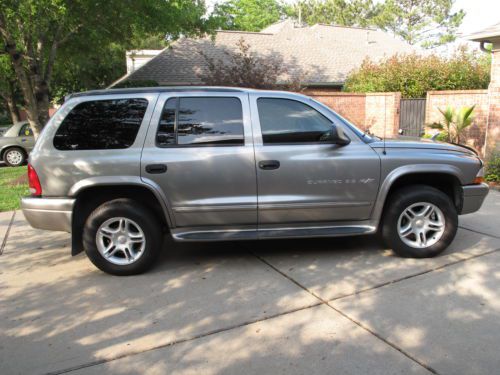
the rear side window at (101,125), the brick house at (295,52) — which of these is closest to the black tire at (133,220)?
the rear side window at (101,125)

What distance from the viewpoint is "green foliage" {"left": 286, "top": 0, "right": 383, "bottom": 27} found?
5138 cm

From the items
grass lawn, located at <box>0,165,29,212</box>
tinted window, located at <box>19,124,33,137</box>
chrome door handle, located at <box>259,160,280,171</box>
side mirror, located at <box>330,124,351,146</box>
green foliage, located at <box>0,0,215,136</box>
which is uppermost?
green foliage, located at <box>0,0,215,136</box>

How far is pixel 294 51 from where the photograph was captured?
24.0 metres

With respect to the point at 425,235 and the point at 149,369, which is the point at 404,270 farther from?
the point at 149,369

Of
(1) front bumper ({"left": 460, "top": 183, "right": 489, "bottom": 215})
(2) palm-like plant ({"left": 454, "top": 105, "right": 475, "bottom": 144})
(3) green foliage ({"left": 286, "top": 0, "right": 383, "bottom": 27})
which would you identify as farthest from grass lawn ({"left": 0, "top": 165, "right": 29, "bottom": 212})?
A: (3) green foliage ({"left": 286, "top": 0, "right": 383, "bottom": 27})

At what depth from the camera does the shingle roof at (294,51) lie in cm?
2080

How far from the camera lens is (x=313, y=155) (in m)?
4.47

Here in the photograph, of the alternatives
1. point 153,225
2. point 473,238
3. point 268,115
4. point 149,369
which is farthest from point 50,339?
point 473,238

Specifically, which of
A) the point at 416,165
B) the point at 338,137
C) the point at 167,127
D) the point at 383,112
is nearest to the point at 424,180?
the point at 416,165

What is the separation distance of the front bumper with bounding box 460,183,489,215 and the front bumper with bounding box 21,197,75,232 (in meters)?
4.09

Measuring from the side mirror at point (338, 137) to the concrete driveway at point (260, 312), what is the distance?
4.18 feet

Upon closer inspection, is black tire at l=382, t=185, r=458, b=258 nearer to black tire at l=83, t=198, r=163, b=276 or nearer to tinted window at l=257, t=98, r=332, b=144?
tinted window at l=257, t=98, r=332, b=144

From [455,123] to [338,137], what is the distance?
799cm

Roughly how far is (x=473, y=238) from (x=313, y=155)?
251 cm
